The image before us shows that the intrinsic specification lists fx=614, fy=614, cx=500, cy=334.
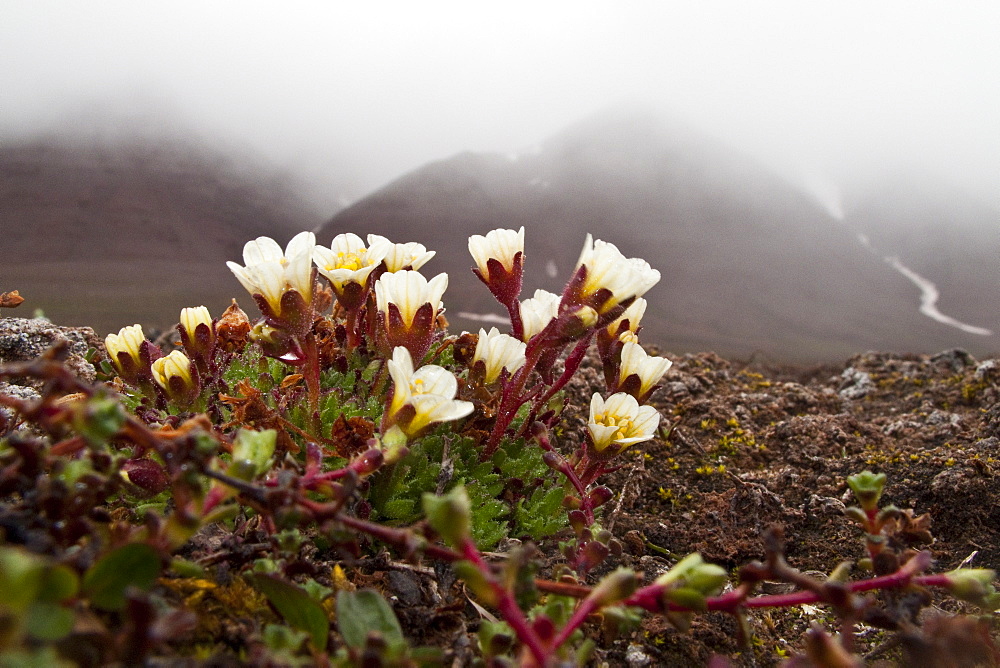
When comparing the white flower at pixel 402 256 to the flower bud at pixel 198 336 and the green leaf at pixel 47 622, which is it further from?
the green leaf at pixel 47 622

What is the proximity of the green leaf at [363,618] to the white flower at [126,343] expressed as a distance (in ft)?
4.51

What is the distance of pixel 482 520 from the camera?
74.9 inches

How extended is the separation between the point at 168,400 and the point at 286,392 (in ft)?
1.34

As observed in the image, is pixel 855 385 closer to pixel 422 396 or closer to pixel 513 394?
pixel 513 394

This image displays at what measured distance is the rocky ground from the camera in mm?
1676

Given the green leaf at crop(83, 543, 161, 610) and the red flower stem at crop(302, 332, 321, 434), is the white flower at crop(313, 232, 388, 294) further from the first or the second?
the green leaf at crop(83, 543, 161, 610)

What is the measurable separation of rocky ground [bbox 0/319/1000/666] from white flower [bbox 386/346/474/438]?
0.38m

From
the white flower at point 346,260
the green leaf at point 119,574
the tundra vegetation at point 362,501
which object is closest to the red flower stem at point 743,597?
the tundra vegetation at point 362,501

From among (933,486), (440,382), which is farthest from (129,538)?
(933,486)

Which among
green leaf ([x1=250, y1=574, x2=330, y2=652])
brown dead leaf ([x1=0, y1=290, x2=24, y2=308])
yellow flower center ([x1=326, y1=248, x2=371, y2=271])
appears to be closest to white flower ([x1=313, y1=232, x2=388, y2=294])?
yellow flower center ([x1=326, y1=248, x2=371, y2=271])

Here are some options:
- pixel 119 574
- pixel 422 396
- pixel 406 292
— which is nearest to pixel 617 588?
pixel 422 396

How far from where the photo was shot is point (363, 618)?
3.74 ft

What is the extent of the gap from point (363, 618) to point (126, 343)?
4.76 feet

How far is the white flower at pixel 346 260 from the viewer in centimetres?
181
